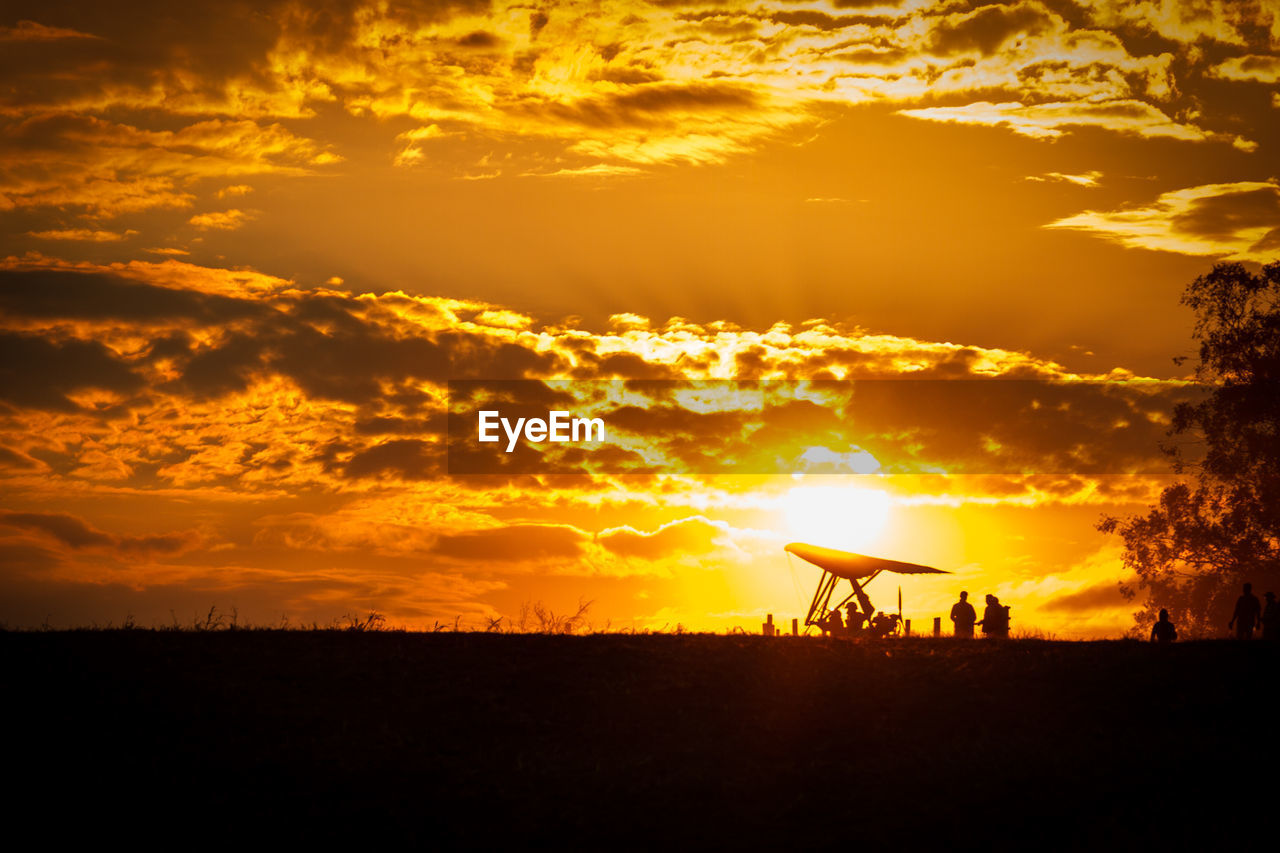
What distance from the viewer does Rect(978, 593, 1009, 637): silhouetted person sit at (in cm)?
3881

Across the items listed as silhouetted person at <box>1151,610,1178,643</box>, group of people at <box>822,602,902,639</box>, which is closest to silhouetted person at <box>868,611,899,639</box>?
group of people at <box>822,602,902,639</box>

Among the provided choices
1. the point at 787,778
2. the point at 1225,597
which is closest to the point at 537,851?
the point at 787,778

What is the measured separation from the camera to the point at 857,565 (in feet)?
146

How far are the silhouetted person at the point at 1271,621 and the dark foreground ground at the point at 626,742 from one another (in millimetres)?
5481

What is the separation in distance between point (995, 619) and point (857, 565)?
256 inches

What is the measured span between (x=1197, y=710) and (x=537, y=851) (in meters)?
15.8

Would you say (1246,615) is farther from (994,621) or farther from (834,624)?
(834,624)

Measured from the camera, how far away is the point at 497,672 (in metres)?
27.7

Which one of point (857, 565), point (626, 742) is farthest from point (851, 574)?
point (626, 742)

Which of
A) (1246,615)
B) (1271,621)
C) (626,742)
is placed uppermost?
(1246,615)

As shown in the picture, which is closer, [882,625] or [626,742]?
[626,742]

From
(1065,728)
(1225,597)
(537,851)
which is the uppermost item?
(1225,597)

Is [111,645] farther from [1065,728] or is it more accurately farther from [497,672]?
[1065,728]

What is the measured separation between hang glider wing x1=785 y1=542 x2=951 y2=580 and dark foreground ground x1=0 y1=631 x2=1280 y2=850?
43.2 feet
